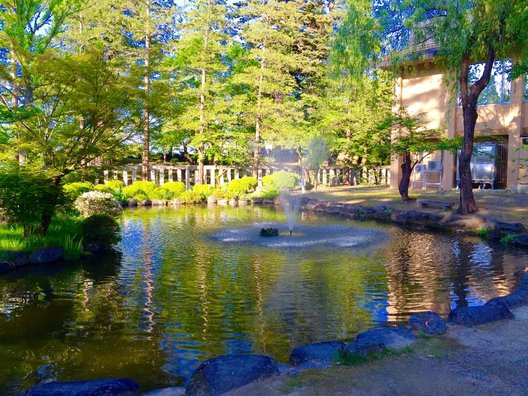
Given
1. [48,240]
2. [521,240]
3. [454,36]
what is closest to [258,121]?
[454,36]

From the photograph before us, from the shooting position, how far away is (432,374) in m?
3.36

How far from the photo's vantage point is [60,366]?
4.21 metres

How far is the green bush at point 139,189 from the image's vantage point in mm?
21583

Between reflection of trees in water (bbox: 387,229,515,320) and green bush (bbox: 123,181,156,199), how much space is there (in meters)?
14.1

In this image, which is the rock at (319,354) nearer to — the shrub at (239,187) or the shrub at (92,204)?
the shrub at (92,204)

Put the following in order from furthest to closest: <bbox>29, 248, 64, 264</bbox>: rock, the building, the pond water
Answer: the building
<bbox>29, 248, 64, 264</bbox>: rock
the pond water

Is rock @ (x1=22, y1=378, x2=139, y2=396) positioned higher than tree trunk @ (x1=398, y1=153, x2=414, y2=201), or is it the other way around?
tree trunk @ (x1=398, y1=153, x2=414, y2=201)

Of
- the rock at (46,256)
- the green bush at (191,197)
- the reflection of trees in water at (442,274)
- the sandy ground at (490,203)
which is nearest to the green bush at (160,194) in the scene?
the green bush at (191,197)

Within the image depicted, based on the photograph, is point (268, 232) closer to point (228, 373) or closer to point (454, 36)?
point (454, 36)

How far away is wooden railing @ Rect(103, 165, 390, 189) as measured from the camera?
26.3 meters

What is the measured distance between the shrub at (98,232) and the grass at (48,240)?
0.16 metres

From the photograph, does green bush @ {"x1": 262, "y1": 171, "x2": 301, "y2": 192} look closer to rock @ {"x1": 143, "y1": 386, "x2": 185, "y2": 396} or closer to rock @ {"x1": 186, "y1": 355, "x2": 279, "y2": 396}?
rock @ {"x1": 186, "y1": 355, "x2": 279, "y2": 396}

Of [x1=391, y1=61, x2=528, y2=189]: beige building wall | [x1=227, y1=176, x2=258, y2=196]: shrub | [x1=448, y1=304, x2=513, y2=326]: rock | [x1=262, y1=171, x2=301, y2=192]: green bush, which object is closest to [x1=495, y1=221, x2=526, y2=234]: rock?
[x1=448, y1=304, x2=513, y2=326]: rock

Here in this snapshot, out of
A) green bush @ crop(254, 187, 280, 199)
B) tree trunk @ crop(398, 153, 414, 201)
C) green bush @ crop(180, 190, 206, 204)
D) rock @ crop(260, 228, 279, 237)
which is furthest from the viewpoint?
green bush @ crop(254, 187, 280, 199)
